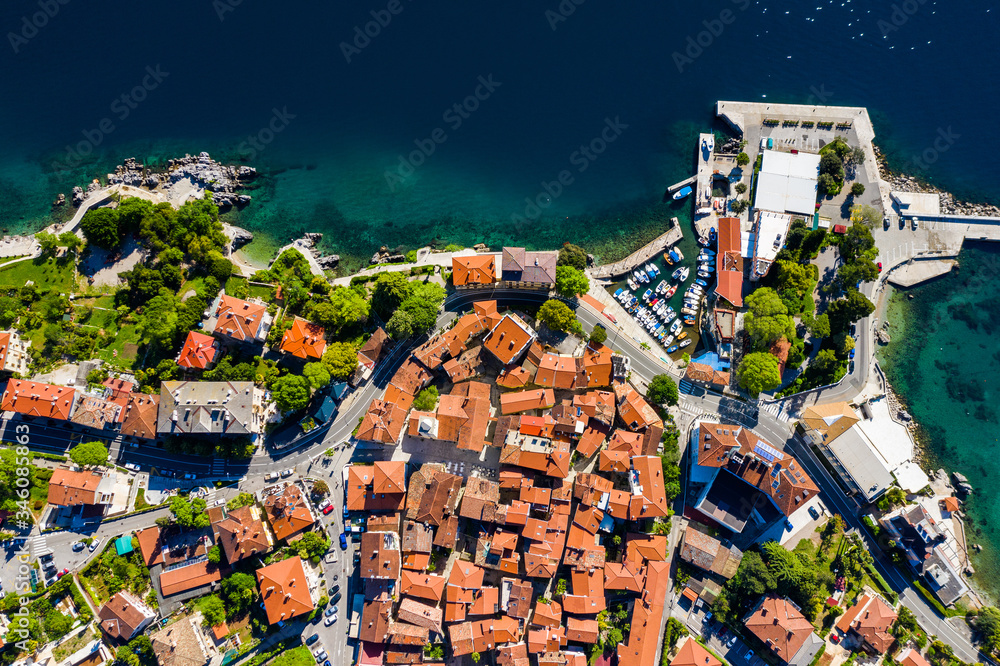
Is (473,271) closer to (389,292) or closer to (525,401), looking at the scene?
(389,292)

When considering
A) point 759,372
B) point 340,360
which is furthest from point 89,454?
point 759,372

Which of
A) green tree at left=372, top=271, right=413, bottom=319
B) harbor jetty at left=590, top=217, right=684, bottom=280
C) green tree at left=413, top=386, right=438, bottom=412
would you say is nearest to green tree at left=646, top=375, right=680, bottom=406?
harbor jetty at left=590, top=217, right=684, bottom=280

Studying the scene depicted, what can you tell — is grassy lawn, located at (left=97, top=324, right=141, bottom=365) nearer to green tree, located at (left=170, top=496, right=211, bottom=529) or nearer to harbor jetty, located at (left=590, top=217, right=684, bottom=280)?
green tree, located at (left=170, top=496, right=211, bottom=529)

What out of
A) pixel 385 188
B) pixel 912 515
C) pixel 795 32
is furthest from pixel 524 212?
→ pixel 912 515

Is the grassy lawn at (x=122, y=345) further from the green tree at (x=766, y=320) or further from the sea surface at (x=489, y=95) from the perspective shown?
the green tree at (x=766, y=320)

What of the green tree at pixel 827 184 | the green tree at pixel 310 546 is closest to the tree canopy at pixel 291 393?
the green tree at pixel 310 546

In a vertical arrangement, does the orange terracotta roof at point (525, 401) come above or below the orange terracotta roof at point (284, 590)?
above

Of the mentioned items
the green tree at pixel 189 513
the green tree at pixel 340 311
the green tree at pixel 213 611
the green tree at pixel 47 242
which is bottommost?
the green tree at pixel 213 611
